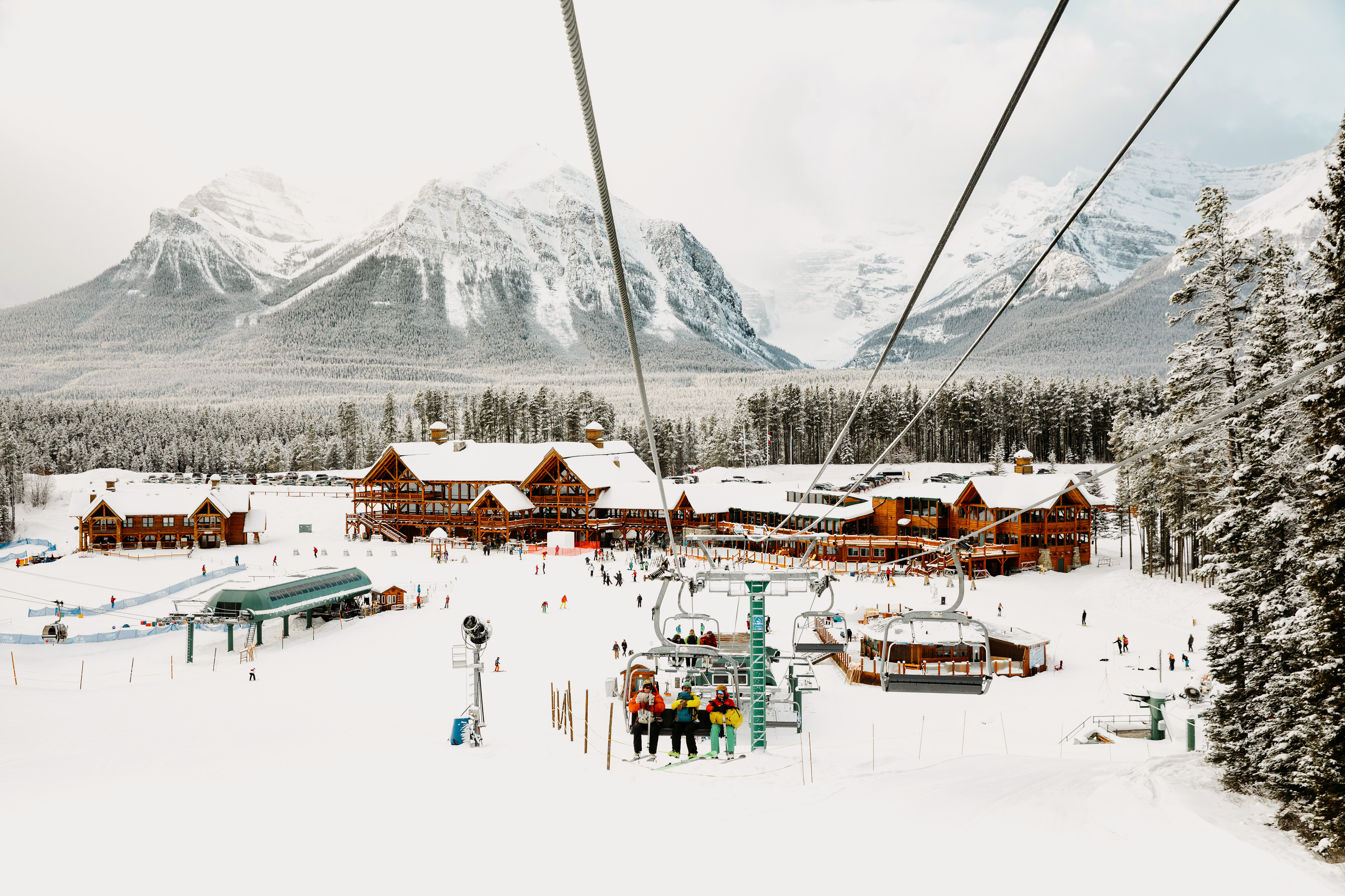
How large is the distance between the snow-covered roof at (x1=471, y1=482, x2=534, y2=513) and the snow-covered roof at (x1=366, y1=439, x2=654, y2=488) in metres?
1.27

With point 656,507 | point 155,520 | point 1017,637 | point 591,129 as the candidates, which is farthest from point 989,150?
point 155,520

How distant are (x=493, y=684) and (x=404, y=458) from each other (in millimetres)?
40142

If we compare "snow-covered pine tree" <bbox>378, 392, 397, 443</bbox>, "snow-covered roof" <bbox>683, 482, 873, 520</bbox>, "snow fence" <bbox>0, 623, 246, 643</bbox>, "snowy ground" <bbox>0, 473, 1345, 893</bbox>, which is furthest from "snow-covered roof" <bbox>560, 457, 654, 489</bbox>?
"snow-covered pine tree" <bbox>378, 392, 397, 443</bbox>

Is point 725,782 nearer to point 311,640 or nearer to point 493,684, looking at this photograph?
point 493,684

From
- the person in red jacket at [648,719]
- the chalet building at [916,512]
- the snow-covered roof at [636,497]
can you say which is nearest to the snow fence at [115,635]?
the person in red jacket at [648,719]

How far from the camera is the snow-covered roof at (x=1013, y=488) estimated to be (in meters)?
46.6

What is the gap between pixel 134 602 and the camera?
3725 centimetres

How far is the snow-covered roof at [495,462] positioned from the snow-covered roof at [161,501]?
12202mm

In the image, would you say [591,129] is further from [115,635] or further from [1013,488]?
[1013,488]

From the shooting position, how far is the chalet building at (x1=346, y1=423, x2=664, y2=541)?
56938 mm

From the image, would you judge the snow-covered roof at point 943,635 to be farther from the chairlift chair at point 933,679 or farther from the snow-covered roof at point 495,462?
the snow-covered roof at point 495,462

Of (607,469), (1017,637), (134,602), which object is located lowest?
(134,602)

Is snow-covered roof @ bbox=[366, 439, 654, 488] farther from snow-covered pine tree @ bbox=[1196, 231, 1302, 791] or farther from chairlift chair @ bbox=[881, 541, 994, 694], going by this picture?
snow-covered pine tree @ bbox=[1196, 231, 1302, 791]

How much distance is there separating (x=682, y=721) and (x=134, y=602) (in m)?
35.2
